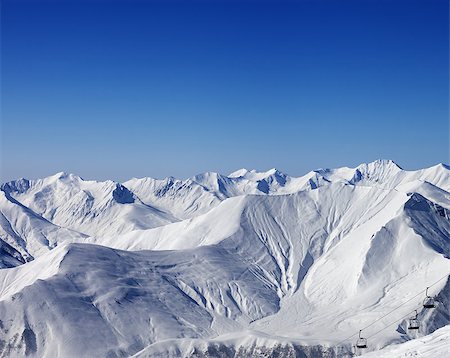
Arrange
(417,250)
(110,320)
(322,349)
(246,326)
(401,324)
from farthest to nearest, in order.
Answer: (417,250)
(246,326)
(110,320)
(401,324)
(322,349)

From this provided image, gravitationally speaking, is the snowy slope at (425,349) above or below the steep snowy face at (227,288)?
above

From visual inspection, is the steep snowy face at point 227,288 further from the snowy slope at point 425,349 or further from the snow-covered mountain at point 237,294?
the snowy slope at point 425,349

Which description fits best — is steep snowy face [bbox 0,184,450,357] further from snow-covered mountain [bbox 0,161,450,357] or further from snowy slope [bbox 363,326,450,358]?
snowy slope [bbox 363,326,450,358]

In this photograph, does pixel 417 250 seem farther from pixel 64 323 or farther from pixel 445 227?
pixel 64 323

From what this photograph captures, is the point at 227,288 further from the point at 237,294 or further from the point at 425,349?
the point at 425,349

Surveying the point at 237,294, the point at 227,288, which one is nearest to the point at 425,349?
the point at 237,294

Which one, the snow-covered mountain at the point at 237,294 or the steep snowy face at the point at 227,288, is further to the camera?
the steep snowy face at the point at 227,288

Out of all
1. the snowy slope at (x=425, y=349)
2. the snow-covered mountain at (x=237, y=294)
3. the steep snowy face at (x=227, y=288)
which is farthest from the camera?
the steep snowy face at (x=227, y=288)

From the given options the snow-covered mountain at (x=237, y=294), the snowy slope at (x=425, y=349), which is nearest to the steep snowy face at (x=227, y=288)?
the snow-covered mountain at (x=237, y=294)

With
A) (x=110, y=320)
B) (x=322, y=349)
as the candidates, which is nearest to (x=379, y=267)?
(x=322, y=349)

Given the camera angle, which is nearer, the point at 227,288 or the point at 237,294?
the point at 237,294

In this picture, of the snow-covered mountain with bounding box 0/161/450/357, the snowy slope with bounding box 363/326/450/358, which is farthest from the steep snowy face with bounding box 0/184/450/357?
the snowy slope with bounding box 363/326/450/358
